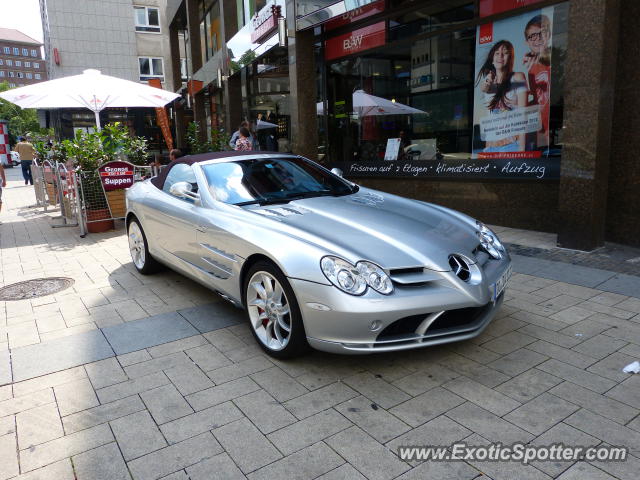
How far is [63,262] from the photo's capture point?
22.4 ft

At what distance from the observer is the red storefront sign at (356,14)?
9.56 meters

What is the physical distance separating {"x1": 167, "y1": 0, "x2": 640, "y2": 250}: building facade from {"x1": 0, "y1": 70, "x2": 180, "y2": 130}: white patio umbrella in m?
3.41

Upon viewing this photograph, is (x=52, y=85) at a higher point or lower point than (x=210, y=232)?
higher

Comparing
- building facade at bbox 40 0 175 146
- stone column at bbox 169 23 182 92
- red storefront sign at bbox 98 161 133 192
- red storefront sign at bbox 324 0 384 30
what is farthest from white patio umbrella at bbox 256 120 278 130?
building facade at bbox 40 0 175 146

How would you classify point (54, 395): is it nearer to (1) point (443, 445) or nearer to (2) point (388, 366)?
(2) point (388, 366)

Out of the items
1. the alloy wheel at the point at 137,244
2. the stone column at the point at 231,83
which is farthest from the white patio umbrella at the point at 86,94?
the alloy wheel at the point at 137,244

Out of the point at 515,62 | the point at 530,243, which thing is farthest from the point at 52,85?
the point at 530,243

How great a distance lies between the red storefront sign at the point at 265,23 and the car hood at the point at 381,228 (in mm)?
8338

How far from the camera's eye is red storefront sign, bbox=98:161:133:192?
888cm

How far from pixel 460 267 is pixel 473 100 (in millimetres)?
5726

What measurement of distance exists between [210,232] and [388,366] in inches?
71.9

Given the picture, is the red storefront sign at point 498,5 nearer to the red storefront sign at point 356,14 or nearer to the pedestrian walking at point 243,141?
the red storefront sign at point 356,14

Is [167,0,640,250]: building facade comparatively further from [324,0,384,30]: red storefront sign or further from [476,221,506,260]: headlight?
[476,221,506,260]: headlight

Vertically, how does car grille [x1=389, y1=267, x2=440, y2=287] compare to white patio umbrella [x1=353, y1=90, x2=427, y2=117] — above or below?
below
